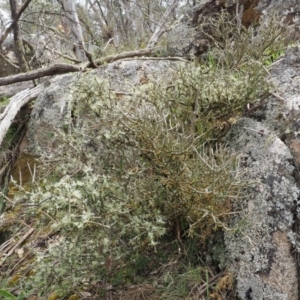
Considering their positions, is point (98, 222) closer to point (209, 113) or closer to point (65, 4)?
point (209, 113)

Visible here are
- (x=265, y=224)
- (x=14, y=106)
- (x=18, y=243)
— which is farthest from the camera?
(x=14, y=106)

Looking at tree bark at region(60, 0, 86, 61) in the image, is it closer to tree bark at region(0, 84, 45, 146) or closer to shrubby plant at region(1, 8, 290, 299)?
tree bark at region(0, 84, 45, 146)

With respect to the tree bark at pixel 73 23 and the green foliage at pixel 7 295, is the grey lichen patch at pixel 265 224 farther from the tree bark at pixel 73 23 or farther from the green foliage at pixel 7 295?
the tree bark at pixel 73 23

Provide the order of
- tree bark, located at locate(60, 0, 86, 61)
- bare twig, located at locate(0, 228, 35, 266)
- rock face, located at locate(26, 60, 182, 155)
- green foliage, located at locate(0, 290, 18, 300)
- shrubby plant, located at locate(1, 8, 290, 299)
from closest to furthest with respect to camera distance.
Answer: shrubby plant, located at locate(1, 8, 290, 299) → green foliage, located at locate(0, 290, 18, 300) → bare twig, located at locate(0, 228, 35, 266) → rock face, located at locate(26, 60, 182, 155) → tree bark, located at locate(60, 0, 86, 61)

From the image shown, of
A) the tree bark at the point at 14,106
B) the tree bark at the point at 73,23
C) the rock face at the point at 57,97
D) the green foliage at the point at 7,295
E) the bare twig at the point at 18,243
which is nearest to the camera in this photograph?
the green foliage at the point at 7,295

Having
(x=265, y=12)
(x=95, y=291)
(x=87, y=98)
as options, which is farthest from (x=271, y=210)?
(x=265, y=12)

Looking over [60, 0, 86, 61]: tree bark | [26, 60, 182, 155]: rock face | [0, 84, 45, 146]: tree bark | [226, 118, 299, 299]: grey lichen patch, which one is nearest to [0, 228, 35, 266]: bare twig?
[26, 60, 182, 155]: rock face

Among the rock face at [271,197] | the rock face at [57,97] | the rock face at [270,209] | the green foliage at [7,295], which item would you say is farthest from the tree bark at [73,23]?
the green foliage at [7,295]

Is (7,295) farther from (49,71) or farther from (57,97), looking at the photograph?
(49,71)

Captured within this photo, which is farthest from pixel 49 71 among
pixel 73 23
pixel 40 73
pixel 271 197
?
pixel 73 23

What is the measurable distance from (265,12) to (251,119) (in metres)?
2.11

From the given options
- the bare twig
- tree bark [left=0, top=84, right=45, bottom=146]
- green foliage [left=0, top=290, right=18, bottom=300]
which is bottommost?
the bare twig

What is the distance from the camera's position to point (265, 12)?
13.5ft

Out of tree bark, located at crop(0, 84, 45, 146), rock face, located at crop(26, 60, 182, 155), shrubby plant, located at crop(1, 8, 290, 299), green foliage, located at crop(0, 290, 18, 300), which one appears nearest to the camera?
shrubby plant, located at crop(1, 8, 290, 299)
